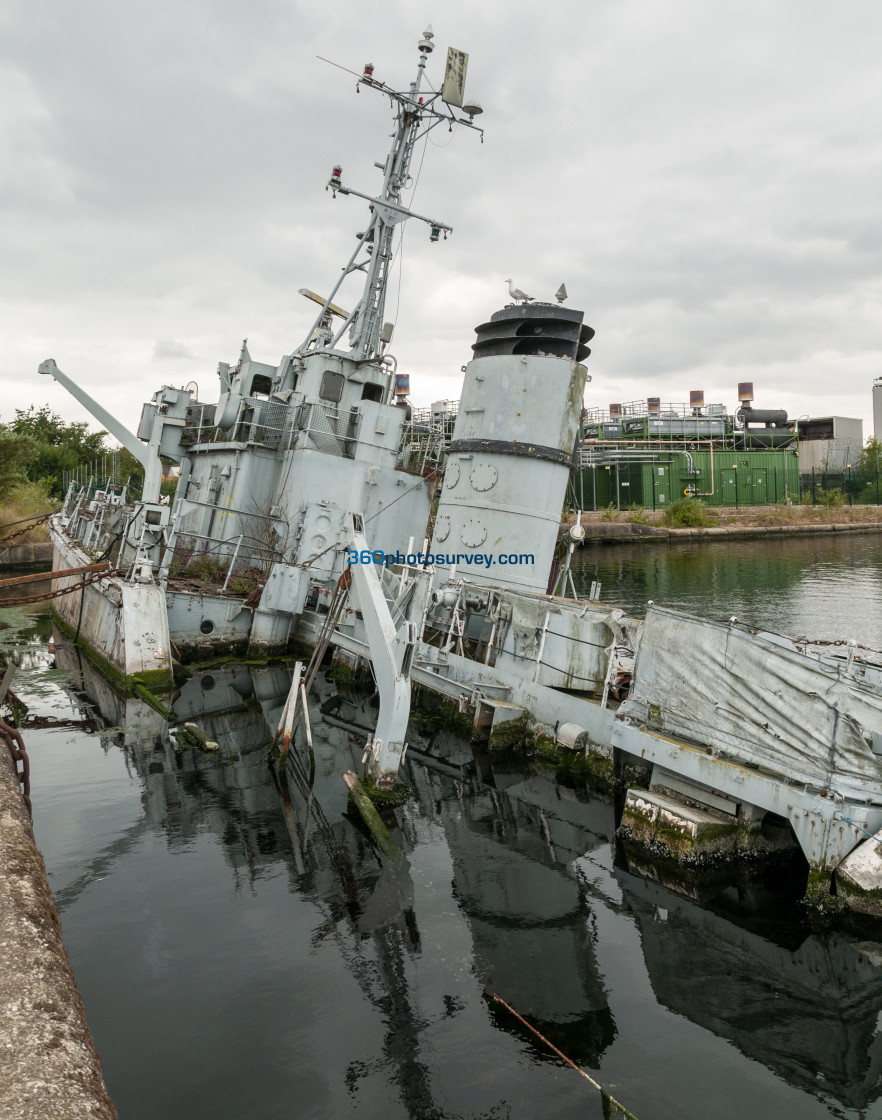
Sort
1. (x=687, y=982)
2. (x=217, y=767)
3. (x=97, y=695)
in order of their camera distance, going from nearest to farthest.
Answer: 1. (x=687, y=982)
2. (x=217, y=767)
3. (x=97, y=695)

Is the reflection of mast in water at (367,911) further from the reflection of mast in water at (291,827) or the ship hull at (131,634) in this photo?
the ship hull at (131,634)

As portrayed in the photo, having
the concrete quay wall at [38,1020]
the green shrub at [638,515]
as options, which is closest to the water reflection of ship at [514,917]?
the concrete quay wall at [38,1020]

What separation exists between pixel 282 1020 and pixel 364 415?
1651 centimetres

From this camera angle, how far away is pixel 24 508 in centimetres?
4056

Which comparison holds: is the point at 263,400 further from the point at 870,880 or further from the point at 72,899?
the point at 870,880

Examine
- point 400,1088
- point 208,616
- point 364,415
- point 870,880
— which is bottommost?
point 400,1088

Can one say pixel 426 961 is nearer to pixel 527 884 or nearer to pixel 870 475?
pixel 527 884

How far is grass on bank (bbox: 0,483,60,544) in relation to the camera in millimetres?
37250

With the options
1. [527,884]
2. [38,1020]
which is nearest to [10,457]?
[527,884]

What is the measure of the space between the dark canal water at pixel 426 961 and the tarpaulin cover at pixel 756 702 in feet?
4.88

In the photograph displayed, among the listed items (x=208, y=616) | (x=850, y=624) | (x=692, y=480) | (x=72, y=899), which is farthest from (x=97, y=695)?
(x=692, y=480)

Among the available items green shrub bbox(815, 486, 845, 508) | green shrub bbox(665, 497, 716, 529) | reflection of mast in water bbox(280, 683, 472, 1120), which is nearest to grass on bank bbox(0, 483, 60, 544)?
reflection of mast in water bbox(280, 683, 472, 1120)

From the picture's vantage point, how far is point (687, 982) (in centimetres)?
668

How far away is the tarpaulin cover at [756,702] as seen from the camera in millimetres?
7555
